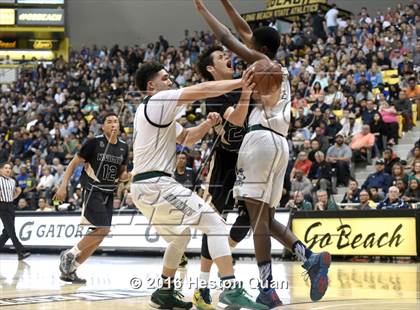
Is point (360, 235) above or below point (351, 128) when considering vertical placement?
below

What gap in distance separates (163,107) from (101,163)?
3645mm

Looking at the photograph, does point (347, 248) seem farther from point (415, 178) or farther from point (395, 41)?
point (395, 41)

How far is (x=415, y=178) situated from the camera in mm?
12938

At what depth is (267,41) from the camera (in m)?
5.59

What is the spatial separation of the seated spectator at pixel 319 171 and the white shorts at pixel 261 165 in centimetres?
877

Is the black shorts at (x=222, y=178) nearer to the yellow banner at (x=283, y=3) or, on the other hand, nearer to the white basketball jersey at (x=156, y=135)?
the white basketball jersey at (x=156, y=135)

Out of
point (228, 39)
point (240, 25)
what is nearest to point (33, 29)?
point (240, 25)

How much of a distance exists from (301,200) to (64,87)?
16734 mm

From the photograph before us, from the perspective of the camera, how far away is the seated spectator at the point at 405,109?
15.6 metres

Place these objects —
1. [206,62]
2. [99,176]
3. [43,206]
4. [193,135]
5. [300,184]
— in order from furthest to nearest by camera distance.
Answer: [43,206]
[300,184]
[99,176]
[206,62]
[193,135]

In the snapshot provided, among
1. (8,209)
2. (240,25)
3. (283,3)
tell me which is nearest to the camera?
(240,25)

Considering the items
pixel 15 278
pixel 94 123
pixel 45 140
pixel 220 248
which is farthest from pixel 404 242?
pixel 45 140

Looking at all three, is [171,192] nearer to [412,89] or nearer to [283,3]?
[412,89]

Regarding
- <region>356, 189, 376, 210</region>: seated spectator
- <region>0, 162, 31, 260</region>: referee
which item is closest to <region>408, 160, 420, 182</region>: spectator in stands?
<region>356, 189, 376, 210</region>: seated spectator
